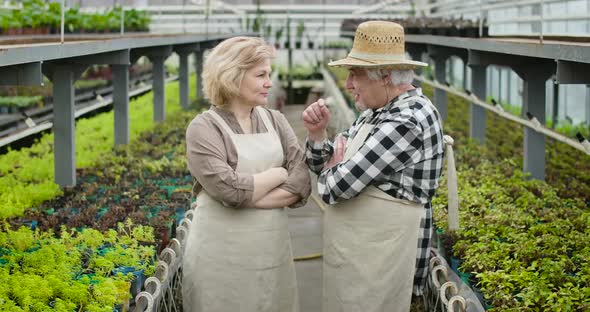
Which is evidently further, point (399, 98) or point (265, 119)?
point (265, 119)

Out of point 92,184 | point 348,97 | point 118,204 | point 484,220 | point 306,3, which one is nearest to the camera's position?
point 484,220

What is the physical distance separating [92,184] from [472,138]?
4281 millimetres

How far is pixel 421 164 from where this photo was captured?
325cm

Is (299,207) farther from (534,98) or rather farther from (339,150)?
(534,98)

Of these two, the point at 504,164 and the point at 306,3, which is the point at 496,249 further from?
the point at 306,3

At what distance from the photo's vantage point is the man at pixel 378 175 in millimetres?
3209

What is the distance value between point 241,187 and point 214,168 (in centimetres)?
12

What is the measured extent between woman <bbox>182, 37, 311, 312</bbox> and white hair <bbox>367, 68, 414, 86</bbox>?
388mm

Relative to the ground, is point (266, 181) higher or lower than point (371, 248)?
higher

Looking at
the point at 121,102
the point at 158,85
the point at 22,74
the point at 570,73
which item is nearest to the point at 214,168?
the point at 22,74

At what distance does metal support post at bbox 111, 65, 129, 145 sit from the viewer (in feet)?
29.7

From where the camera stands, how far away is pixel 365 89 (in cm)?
334

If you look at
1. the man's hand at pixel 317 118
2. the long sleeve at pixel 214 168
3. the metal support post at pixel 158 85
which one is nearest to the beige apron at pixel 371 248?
the man's hand at pixel 317 118

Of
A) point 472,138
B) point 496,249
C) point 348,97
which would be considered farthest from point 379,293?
point 348,97
